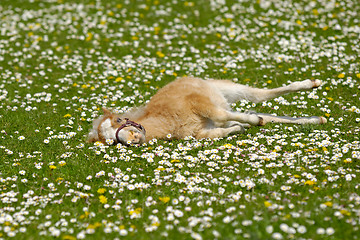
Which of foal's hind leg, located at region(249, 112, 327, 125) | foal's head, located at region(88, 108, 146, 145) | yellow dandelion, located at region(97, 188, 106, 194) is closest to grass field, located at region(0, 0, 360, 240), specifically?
yellow dandelion, located at region(97, 188, 106, 194)

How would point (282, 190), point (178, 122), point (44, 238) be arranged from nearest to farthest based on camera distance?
point (44, 238) < point (282, 190) < point (178, 122)

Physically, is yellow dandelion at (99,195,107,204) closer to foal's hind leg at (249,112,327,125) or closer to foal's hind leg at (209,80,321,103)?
foal's hind leg at (249,112,327,125)

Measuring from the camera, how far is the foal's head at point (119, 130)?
822 cm

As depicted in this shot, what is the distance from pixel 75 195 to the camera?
6738 millimetres

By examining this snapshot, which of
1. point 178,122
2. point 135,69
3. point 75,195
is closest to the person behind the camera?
point 75,195

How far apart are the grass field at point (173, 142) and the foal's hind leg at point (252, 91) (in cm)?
28

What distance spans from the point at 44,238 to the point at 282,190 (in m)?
3.33

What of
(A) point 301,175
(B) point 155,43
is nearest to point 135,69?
(B) point 155,43

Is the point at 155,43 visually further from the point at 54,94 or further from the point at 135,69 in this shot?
the point at 54,94

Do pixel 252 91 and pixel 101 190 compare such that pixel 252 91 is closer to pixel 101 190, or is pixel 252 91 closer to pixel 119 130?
pixel 119 130

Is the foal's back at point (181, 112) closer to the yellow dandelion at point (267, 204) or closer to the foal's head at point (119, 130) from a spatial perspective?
the foal's head at point (119, 130)

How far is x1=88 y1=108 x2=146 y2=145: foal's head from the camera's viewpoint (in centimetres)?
822

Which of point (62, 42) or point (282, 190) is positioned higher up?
point (282, 190)

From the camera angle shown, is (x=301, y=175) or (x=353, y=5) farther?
(x=353, y=5)
